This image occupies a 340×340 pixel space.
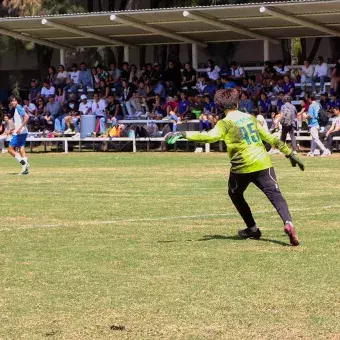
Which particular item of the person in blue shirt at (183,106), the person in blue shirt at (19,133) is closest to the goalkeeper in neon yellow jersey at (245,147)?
the person in blue shirt at (19,133)

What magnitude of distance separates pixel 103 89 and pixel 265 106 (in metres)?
6.80

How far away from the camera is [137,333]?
7332 millimetres

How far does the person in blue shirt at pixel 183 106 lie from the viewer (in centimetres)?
3479

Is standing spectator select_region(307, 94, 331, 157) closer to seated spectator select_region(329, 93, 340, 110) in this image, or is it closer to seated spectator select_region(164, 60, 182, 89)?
seated spectator select_region(329, 93, 340, 110)

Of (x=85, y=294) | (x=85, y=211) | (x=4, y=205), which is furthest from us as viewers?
(x=4, y=205)

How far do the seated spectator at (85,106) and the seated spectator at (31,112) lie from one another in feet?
6.23

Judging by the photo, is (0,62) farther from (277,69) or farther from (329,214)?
(329,214)

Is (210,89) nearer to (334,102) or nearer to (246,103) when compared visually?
(246,103)

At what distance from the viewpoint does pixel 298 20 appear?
33031 millimetres


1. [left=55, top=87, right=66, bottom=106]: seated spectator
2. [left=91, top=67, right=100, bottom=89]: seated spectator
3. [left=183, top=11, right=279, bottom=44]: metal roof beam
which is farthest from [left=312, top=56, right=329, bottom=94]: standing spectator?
[left=55, top=87, right=66, bottom=106]: seated spectator

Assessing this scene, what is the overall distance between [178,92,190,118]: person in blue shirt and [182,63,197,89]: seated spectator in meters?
1.37

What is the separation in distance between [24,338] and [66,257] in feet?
12.3

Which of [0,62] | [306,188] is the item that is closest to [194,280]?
[306,188]

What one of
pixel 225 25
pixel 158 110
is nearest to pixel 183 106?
pixel 158 110
